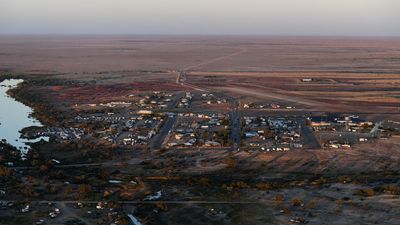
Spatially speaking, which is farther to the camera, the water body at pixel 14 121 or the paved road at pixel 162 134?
the water body at pixel 14 121

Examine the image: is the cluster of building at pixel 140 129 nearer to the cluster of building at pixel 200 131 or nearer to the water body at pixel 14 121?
the cluster of building at pixel 200 131

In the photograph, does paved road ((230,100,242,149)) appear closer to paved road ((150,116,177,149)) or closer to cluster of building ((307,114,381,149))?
paved road ((150,116,177,149))

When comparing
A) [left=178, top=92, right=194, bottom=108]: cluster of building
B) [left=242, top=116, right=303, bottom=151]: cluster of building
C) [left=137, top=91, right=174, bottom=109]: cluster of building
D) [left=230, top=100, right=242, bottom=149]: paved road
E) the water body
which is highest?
[left=242, top=116, right=303, bottom=151]: cluster of building

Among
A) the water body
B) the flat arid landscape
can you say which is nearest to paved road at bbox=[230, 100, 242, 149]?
the flat arid landscape

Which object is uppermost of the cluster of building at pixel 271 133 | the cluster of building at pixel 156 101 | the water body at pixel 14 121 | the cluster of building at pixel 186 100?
the cluster of building at pixel 271 133

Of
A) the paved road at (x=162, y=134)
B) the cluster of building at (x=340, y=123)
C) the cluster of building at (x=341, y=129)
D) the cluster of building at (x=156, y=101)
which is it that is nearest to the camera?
the paved road at (x=162, y=134)

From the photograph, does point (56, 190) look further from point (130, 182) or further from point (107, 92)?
point (107, 92)

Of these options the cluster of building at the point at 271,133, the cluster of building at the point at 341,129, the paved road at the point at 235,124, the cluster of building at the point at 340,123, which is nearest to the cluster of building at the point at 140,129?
the paved road at the point at 235,124
